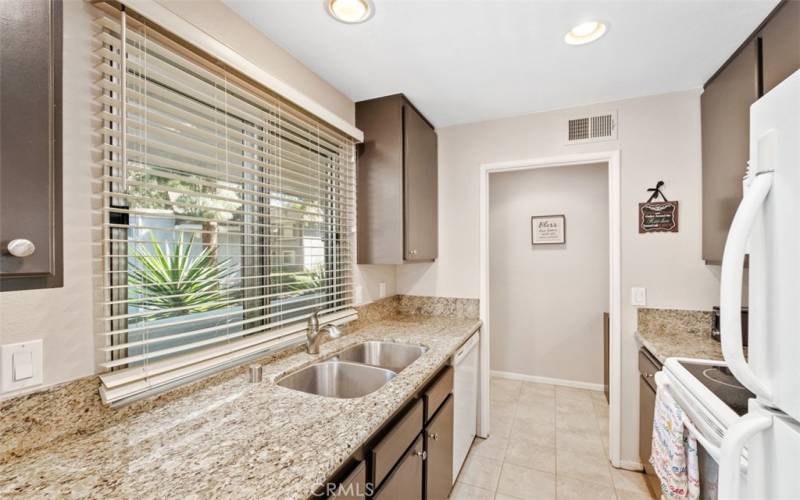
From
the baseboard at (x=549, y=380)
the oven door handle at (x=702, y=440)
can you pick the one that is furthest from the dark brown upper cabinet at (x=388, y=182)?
the baseboard at (x=549, y=380)

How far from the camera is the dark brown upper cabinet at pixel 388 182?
7.52ft

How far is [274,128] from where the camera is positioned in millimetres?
1688

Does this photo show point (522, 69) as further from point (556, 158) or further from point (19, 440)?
point (19, 440)

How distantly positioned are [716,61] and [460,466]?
9.23 feet

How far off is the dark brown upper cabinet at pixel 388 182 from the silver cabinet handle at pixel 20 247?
1.75 meters

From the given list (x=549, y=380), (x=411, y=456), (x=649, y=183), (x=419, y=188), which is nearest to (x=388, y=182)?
(x=419, y=188)

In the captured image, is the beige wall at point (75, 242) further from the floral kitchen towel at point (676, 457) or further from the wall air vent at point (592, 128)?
the wall air vent at point (592, 128)

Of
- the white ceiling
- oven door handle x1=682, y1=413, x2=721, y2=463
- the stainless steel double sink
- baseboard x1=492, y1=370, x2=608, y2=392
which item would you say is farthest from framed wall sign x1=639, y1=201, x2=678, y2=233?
baseboard x1=492, y1=370, x2=608, y2=392

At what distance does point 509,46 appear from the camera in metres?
1.74

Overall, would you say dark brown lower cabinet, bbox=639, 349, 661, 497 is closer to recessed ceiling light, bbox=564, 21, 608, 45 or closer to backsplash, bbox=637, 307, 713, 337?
backsplash, bbox=637, 307, 713, 337

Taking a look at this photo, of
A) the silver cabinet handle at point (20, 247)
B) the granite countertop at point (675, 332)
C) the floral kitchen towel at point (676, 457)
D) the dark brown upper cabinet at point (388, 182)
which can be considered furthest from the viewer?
the dark brown upper cabinet at point (388, 182)

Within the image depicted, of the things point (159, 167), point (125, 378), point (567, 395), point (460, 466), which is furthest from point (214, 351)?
point (567, 395)

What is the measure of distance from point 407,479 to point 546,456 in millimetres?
1525

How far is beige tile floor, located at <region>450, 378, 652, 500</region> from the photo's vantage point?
2053mm
